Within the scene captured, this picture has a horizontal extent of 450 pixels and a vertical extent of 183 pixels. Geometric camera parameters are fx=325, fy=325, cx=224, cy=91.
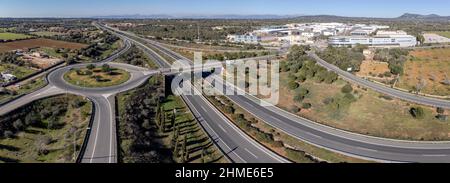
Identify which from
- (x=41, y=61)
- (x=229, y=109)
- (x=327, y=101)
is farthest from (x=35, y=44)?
(x=327, y=101)

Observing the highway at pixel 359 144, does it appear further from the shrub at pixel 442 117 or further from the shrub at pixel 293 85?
the shrub at pixel 293 85

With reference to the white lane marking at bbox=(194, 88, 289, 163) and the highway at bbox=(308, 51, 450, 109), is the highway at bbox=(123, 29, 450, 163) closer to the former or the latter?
the white lane marking at bbox=(194, 88, 289, 163)

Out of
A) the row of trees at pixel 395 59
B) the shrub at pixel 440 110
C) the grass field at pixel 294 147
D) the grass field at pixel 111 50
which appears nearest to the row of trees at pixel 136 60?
the grass field at pixel 111 50

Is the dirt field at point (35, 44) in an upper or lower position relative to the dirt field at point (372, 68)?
upper

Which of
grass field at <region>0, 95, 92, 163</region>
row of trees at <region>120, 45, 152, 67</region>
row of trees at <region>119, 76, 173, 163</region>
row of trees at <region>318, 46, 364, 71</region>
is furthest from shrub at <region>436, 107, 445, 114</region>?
row of trees at <region>120, 45, 152, 67</region>

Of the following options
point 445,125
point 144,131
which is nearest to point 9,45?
point 144,131

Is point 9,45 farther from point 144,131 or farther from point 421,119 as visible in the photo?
point 421,119

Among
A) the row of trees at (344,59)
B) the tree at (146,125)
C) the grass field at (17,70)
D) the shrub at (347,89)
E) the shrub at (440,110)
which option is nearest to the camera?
the tree at (146,125)
